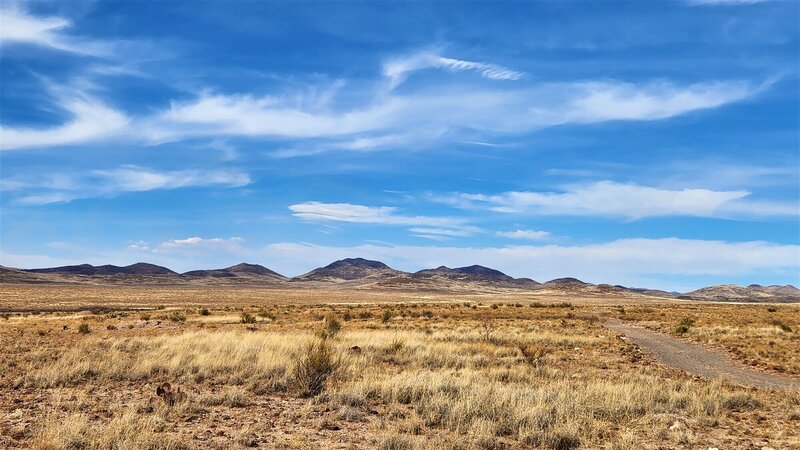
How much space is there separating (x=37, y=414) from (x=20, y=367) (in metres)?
5.52

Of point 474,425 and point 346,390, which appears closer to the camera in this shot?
point 474,425

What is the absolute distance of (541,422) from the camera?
8.95 m

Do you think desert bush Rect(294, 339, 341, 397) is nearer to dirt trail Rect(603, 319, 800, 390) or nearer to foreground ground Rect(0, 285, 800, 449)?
foreground ground Rect(0, 285, 800, 449)

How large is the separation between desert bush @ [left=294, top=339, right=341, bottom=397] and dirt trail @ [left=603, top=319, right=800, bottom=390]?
1032cm

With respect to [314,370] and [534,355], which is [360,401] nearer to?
[314,370]

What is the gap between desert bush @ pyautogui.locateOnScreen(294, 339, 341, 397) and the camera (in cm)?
1147

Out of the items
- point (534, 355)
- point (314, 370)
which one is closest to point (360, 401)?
point (314, 370)

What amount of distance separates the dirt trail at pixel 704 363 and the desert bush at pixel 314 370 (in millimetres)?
10320

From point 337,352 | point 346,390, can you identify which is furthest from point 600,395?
point 337,352

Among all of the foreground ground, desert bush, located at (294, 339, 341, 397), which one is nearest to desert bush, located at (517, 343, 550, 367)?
the foreground ground

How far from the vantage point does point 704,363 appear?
18.8m

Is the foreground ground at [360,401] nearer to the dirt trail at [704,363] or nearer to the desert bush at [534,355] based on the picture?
the desert bush at [534,355]

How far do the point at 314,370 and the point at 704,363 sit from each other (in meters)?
14.8

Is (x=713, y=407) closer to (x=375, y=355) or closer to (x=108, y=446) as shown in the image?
(x=375, y=355)
